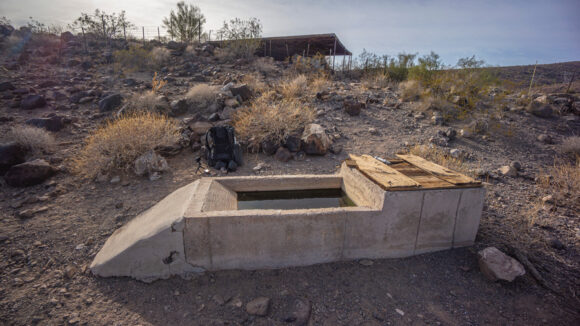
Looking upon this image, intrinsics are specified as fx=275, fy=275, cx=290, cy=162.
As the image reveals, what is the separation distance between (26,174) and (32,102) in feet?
17.4

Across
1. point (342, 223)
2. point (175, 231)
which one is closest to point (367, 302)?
point (342, 223)

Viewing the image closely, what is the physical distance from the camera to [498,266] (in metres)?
2.43

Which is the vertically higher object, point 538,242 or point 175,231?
point 175,231

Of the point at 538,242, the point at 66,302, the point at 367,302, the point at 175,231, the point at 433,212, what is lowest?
the point at 66,302

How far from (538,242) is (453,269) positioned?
3.87 feet

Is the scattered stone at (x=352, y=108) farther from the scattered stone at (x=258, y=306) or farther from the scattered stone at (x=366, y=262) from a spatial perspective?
the scattered stone at (x=258, y=306)

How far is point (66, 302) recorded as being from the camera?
225cm

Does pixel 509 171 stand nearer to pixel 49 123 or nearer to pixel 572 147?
pixel 572 147

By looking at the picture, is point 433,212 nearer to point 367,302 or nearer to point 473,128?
point 367,302

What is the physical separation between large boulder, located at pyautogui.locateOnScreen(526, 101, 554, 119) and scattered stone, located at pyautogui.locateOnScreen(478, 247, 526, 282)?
314 inches

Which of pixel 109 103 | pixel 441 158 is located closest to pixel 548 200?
pixel 441 158

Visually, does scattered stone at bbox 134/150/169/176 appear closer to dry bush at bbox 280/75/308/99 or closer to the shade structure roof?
dry bush at bbox 280/75/308/99

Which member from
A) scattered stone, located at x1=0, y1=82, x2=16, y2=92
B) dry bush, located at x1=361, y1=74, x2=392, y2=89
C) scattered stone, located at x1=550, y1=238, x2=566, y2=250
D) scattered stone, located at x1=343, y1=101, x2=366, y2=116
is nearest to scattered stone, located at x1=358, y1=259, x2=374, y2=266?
scattered stone, located at x1=550, y1=238, x2=566, y2=250

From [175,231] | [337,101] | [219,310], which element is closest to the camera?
[219,310]
